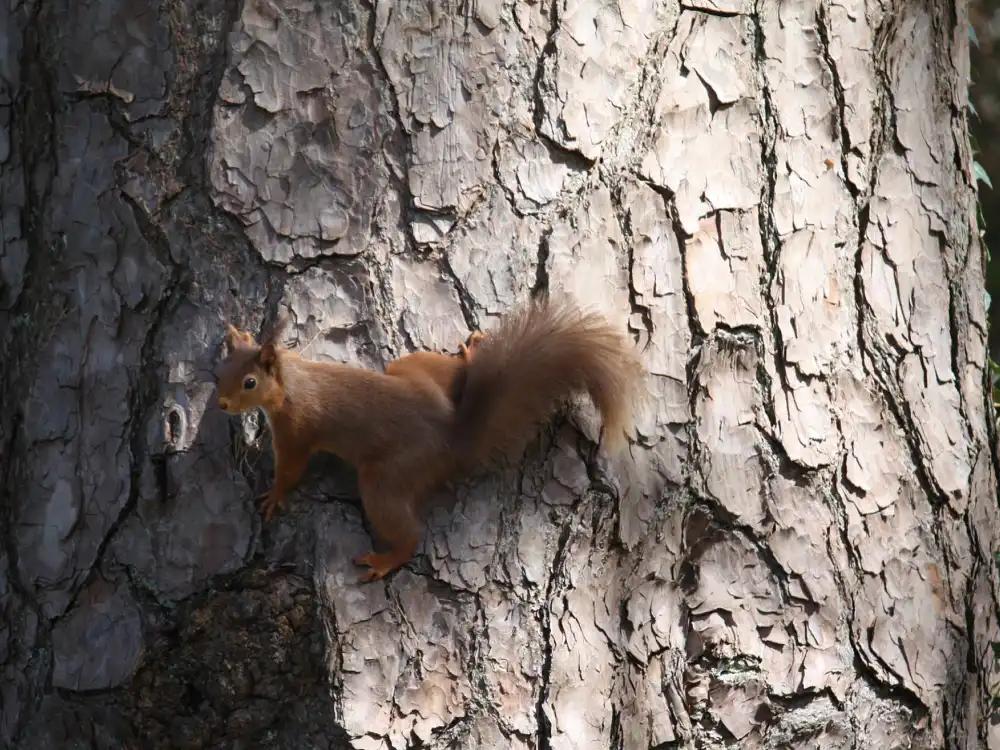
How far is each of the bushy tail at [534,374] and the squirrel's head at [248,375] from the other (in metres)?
0.27

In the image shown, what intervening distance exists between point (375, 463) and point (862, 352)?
2.66 feet

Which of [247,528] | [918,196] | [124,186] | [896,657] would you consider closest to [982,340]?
[918,196]

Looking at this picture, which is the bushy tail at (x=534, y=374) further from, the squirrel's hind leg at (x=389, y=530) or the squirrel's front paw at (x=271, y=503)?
the squirrel's front paw at (x=271, y=503)

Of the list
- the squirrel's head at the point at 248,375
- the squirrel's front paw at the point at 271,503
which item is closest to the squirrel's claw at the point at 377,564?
the squirrel's front paw at the point at 271,503

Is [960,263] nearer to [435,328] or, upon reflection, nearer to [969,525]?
[969,525]

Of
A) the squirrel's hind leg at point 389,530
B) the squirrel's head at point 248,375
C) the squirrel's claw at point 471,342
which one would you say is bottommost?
the squirrel's hind leg at point 389,530

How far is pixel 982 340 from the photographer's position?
2018 mm

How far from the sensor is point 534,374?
158cm

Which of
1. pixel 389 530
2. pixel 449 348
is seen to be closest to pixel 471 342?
pixel 449 348

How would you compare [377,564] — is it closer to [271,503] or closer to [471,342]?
[271,503]

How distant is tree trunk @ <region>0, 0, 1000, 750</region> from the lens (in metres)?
1.53

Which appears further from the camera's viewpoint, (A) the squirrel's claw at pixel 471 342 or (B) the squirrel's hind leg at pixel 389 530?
(A) the squirrel's claw at pixel 471 342

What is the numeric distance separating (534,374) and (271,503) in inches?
16.2

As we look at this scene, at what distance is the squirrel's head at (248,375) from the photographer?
4.97 ft
